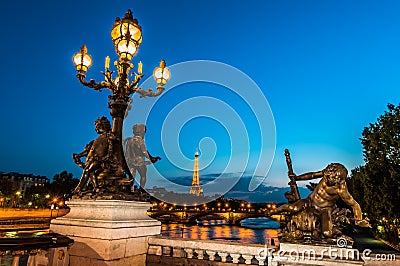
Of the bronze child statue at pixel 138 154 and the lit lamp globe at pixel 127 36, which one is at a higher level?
the lit lamp globe at pixel 127 36

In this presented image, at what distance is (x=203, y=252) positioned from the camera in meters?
6.49

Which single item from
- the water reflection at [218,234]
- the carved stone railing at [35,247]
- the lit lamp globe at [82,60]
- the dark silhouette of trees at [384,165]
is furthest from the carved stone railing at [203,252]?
the dark silhouette of trees at [384,165]

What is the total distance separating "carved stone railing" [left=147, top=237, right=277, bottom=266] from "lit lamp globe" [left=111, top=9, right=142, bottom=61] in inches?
187

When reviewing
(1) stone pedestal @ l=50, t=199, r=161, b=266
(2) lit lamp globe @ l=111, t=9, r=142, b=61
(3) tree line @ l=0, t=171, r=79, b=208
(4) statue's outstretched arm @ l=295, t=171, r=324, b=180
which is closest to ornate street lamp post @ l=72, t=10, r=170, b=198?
(2) lit lamp globe @ l=111, t=9, r=142, b=61

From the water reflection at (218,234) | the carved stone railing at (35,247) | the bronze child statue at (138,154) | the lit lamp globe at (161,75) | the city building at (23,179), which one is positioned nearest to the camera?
the carved stone railing at (35,247)

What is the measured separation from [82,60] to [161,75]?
2.42 meters

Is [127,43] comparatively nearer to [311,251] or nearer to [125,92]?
[125,92]

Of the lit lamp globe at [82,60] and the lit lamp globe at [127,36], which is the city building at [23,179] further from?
the lit lamp globe at [127,36]

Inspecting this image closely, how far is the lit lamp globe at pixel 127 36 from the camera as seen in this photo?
8.39 meters

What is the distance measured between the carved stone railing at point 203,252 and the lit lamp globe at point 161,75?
16.8 feet

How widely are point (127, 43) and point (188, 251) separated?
5358 mm

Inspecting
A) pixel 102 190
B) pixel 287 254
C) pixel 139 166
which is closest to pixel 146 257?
pixel 102 190

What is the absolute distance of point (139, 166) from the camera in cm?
836

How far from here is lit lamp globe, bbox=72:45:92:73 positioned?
9383 millimetres
